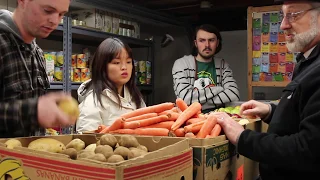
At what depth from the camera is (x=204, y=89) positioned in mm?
3600

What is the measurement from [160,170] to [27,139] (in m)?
0.63

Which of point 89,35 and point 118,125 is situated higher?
point 89,35

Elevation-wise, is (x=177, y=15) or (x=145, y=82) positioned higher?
(x=177, y=15)

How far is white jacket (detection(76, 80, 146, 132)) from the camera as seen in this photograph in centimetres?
220

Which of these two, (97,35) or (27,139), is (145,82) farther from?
(27,139)

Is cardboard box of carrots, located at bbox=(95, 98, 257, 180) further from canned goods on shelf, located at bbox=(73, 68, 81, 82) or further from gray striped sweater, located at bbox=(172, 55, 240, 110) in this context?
canned goods on shelf, located at bbox=(73, 68, 81, 82)

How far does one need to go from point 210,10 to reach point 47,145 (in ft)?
14.7

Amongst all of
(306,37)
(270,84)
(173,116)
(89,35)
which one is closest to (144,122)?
(173,116)

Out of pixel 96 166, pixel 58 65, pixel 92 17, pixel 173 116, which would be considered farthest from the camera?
pixel 92 17

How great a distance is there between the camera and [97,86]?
2375mm

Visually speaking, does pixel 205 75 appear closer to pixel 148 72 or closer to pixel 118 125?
pixel 148 72

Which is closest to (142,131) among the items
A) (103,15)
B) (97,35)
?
(97,35)

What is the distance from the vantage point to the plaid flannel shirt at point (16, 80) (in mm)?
1350

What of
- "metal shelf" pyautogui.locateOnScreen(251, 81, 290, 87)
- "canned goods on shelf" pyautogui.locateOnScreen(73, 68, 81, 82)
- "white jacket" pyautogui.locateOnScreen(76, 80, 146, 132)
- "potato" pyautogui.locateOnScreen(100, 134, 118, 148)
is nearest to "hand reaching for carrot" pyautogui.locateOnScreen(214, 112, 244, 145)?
"potato" pyautogui.locateOnScreen(100, 134, 118, 148)
